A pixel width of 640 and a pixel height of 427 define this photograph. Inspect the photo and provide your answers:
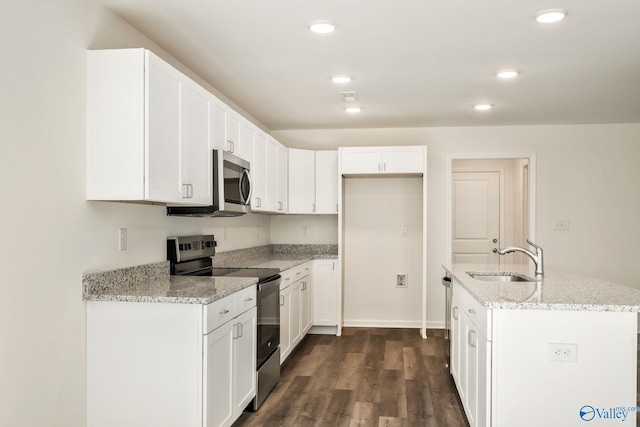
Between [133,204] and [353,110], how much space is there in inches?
108

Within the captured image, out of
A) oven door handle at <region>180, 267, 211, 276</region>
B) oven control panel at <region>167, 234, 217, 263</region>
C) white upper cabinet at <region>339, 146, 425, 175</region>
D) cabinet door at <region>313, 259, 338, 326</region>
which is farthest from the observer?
cabinet door at <region>313, 259, 338, 326</region>

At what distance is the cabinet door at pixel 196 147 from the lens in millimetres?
2934

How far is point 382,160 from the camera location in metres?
5.59

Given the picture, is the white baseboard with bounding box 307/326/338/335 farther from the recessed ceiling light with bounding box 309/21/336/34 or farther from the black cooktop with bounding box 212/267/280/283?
the recessed ceiling light with bounding box 309/21/336/34

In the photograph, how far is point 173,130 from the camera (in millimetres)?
2771

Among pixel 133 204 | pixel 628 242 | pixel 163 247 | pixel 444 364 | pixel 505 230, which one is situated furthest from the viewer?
pixel 505 230

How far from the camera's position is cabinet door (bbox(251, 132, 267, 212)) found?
14.5ft

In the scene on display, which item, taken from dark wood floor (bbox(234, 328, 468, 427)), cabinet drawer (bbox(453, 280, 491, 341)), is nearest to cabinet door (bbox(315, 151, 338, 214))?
dark wood floor (bbox(234, 328, 468, 427))

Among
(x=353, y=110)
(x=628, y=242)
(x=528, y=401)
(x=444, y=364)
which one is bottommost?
(x=444, y=364)

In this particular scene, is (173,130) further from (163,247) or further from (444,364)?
(444,364)

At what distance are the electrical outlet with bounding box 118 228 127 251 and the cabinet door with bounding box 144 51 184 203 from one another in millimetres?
349

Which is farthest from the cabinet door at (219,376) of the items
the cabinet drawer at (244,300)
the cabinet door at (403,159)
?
the cabinet door at (403,159)

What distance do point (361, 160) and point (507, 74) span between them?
6.62 feet

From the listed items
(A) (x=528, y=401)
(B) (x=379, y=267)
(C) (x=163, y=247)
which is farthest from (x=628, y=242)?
(C) (x=163, y=247)
